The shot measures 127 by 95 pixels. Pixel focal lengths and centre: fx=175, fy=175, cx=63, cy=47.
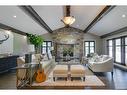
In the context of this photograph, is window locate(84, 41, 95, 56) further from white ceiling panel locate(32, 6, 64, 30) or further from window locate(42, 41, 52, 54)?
white ceiling panel locate(32, 6, 64, 30)

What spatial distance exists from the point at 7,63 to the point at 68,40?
7.65 m

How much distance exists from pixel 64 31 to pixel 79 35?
50.7 inches

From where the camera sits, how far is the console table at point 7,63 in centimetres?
715

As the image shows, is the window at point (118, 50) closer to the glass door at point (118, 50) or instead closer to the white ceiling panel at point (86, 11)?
the glass door at point (118, 50)

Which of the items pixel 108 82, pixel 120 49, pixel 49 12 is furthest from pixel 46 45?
pixel 108 82

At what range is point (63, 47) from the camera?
1470 centimetres

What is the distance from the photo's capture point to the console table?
715 centimetres

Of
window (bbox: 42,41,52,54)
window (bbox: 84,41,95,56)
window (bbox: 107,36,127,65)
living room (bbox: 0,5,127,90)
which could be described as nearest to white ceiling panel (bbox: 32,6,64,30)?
living room (bbox: 0,5,127,90)

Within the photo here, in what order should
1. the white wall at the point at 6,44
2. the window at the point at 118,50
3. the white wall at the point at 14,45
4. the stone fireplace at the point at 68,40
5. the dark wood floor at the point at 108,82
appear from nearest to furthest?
the dark wood floor at the point at 108,82
the white wall at the point at 6,44
the white wall at the point at 14,45
the window at the point at 118,50
the stone fireplace at the point at 68,40

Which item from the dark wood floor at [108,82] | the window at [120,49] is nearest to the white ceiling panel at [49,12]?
the dark wood floor at [108,82]
